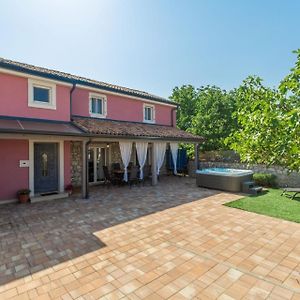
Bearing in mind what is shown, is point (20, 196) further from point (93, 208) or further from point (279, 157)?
point (279, 157)

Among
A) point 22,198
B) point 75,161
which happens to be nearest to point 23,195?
point 22,198

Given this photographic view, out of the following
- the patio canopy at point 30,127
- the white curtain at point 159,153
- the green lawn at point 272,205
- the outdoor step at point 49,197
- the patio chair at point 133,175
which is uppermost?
the patio canopy at point 30,127

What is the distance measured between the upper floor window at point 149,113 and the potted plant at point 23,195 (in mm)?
11047

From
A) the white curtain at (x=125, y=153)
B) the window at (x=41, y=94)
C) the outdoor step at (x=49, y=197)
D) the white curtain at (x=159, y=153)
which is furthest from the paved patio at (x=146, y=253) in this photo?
the white curtain at (x=159, y=153)

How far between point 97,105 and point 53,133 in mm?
6477

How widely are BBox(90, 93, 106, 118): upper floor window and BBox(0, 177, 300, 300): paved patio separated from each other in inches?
305

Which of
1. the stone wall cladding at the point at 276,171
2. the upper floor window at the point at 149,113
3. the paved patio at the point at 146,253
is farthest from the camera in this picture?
the upper floor window at the point at 149,113

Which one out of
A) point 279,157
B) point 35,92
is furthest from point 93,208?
point 279,157

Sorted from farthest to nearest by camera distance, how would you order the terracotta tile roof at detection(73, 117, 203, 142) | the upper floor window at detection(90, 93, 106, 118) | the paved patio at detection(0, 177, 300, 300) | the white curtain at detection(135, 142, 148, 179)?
the upper floor window at detection(90, 93, 106, 118)
the white curtain at detection(135, 142, 148, 179)
the terracotta tile roof at detection(73, 117, 203, 142)
the paved patio at detection(0, 177, 300, 300)

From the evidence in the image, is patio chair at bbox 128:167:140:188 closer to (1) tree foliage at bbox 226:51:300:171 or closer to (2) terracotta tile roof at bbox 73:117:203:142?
(2) terracotta tile roof at bbox 73:117:203:142

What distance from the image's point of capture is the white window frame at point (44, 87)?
11.4 meters

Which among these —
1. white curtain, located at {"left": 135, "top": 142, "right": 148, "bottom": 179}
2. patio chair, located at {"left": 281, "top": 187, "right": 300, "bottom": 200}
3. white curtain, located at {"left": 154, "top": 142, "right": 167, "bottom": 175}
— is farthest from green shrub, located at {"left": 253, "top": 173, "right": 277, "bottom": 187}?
white curtain, located at {"left": 135, "top": 142, "right": 148, "bottom": 179}

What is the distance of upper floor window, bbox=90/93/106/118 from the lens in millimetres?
15538

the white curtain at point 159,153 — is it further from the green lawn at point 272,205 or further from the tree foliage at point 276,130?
the tree foliage at point 276,130
